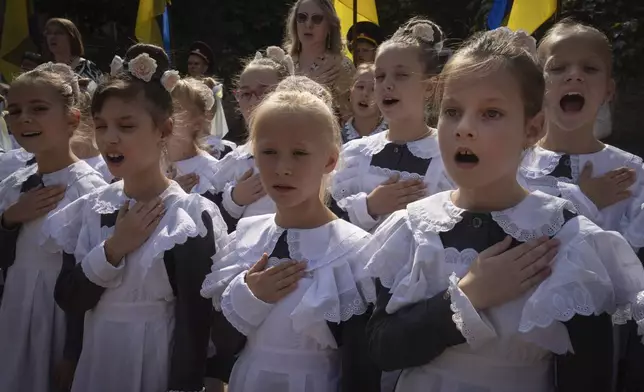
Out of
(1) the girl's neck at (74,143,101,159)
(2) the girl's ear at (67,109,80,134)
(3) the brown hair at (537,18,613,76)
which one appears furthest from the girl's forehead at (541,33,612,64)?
(1) the girl's neck at (74,143,101,159)

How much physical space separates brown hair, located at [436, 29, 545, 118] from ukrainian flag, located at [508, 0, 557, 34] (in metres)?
2.70

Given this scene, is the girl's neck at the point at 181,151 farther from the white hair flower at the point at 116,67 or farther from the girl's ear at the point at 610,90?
the girl's ear at the point at 610,90

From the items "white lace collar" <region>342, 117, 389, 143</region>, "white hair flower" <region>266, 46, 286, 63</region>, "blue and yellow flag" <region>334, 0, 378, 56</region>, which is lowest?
"white lace collar" <region>342, 117, 389, 143</region>

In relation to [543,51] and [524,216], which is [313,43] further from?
[524,216]

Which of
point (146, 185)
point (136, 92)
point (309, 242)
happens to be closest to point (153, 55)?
→ point (136, 92)

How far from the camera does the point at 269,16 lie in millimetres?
13125

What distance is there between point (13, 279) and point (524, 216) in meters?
2.45

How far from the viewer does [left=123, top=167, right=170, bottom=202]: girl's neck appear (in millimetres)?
2889

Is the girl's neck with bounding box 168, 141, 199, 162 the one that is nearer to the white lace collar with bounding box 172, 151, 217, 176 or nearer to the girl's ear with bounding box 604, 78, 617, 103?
the white lace collar with bounding box 172, 151, 217, 176

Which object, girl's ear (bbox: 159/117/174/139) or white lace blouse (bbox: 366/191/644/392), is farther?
girl's ear (bbox: 159/117/174/139)

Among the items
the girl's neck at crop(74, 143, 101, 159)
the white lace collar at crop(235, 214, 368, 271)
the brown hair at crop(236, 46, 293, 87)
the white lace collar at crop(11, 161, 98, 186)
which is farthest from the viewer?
the girl's neck at crop(74, 143, 101, 159)

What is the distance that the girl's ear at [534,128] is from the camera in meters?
2.03

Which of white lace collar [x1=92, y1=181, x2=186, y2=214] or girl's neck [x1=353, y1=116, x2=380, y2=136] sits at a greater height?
white lace collar [x1=92, y1=181, x2=186, y2=214]

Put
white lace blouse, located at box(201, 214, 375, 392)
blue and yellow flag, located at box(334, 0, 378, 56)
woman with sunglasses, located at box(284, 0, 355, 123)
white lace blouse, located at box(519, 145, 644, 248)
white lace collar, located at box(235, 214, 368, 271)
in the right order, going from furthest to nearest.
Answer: blue and yellow flag, located at box(334, 0, 378, 56) → woman with sunglasses, located at box(284, 0, 355, 123) → white lace blouse, located at box(519, 145, 644, 248) → white lace collar, located at box(235, 214, 368, 271) → white lace blouse, located at box(201, 214, 375, 392)
